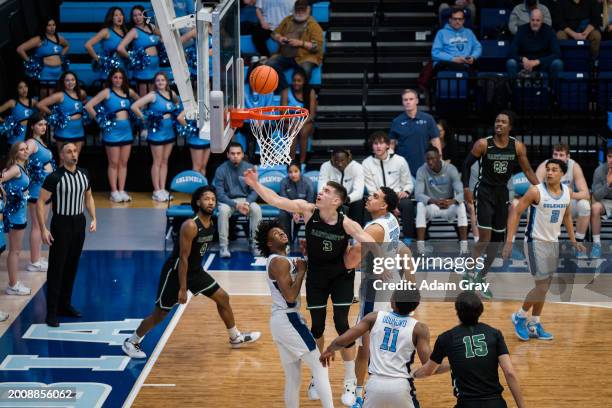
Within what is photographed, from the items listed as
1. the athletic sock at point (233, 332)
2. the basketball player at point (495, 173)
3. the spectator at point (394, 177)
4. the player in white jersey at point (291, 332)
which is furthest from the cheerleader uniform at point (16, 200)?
the basketball player at point (495, 173)

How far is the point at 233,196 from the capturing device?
13.9 m

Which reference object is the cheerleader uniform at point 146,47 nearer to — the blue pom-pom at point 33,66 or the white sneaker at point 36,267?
the blue pom-pom at point 33,66

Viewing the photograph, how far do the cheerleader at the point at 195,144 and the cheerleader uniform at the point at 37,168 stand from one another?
10.2 feet

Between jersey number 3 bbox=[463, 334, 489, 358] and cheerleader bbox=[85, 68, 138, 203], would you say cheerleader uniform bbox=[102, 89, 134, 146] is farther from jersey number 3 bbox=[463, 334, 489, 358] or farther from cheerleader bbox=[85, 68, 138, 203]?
jersey number 3 bbox=[463, 334, 489, 358]

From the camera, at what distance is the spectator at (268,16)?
56.2 feet

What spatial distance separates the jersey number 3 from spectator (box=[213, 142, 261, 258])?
6395 millimetres

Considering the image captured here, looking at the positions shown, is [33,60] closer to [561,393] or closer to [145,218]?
[145,218]

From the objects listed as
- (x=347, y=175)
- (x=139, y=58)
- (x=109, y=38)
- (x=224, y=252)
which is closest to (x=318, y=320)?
(x=347, y=175)

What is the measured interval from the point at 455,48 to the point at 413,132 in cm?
243

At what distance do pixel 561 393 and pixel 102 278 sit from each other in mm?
5816

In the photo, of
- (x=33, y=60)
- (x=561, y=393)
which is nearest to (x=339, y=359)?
(x=561, y=393)

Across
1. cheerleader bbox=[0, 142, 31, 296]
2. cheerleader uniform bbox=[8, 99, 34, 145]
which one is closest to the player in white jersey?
cheerleader bbox=[0, 142, 31, 296]

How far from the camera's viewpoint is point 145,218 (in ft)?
50.3

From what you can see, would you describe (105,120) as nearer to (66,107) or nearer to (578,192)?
(66,107)
